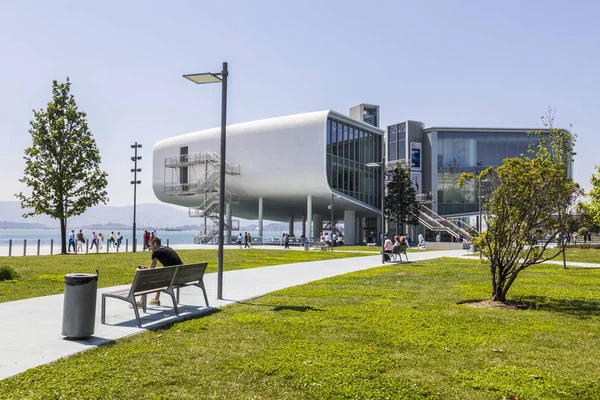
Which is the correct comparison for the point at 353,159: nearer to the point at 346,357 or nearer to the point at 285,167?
the point at 285,167

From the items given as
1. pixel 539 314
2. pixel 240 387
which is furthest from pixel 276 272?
pixel 240 387

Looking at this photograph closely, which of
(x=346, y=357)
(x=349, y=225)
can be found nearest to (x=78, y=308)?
(x=346, y=357)

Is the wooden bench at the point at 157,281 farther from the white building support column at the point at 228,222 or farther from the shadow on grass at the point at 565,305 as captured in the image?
the white building support column at the point at 228,222

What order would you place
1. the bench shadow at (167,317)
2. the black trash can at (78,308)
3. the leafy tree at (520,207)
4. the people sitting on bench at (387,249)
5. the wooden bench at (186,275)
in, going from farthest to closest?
the people sitting on bench at (387,249), the leafy tree at (520,207), the wooden bench at (186,275), the bench shadow at (167,317), the black trash can at (78,308)

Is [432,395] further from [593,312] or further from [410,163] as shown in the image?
[410,163]

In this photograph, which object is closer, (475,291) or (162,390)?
(162,390)

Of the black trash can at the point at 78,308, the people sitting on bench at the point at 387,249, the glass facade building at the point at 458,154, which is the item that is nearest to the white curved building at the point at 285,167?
the glass facade building at the point at 458,154

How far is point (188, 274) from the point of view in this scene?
1070 cm

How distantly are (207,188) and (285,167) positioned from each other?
9.99 metres

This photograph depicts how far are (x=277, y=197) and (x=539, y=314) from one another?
5058cm

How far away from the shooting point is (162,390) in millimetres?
5516

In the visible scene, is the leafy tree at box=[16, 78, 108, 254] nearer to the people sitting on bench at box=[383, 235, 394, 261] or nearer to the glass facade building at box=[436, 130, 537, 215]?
the people sitting on bench at box=[383, 235, 394, 261]

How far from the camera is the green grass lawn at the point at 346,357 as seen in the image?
554cm

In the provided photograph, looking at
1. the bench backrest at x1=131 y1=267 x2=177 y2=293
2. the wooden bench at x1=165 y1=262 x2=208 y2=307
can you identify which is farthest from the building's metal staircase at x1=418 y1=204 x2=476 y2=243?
the bench backrest at x1=131 y1=267 x2=177 y2=293
